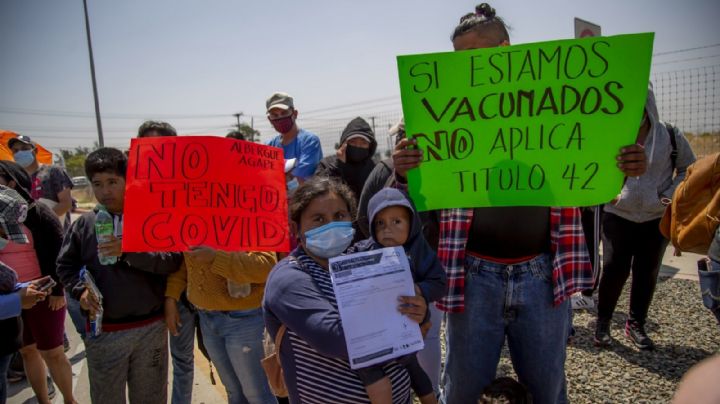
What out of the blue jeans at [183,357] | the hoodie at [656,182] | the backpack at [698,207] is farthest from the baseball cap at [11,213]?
the hoodie at [656,182]

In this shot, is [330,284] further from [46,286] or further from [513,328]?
[46,286]

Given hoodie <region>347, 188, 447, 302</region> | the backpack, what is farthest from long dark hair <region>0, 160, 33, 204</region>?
the backpack

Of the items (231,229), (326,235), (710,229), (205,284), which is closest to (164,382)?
(205,284)

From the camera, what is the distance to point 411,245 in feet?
5.65

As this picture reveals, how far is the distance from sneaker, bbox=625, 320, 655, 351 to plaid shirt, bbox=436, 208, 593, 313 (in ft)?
7.26

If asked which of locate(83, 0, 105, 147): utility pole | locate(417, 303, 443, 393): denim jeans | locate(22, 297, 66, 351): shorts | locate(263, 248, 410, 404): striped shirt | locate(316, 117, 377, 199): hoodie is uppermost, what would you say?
locate(83, 0, 105, 147): utility pole

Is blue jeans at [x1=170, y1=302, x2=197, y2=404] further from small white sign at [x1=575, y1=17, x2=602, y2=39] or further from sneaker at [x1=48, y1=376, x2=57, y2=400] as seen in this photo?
small white sign at [x1=575, y1=17, x2=602, y2=39]

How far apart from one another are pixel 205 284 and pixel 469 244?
1.44 m

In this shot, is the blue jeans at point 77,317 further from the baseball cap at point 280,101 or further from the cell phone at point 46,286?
the baseball cap at point 280,101

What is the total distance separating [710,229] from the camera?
7.02 feet

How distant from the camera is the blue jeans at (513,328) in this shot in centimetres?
179

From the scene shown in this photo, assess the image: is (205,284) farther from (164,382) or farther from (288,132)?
(288,132)

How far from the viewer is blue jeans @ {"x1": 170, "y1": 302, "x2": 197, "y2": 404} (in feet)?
8.59

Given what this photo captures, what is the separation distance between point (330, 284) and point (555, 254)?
3.30 ft
